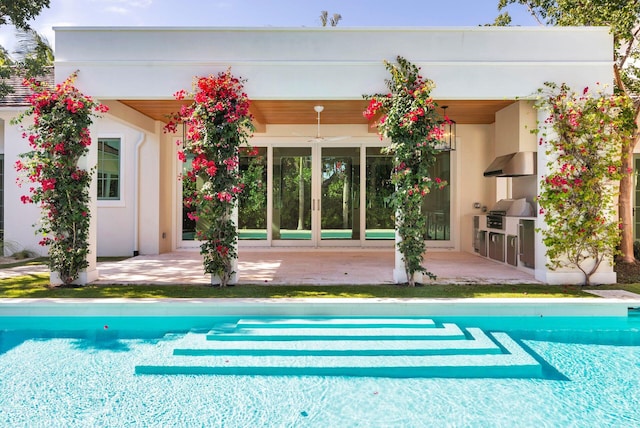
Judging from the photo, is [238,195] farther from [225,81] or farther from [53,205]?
[53,205]

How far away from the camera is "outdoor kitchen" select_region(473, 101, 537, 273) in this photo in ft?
28.1

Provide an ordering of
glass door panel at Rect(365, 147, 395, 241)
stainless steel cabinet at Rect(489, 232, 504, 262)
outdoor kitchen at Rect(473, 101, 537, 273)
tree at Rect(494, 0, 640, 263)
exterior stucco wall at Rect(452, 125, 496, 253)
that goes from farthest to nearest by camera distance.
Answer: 1. glass door panel at Rect(365, 147, 395, 241)
2. exterior stucco wall at Rect(452, 125, 496, 253)
3. stainless steel cabinet at Rect(489, 232, 504, 262)
4. outdoor kitchen at Rect(473, 101, 537, 273)
5. tree at Rect(494, 0, 640, 263)

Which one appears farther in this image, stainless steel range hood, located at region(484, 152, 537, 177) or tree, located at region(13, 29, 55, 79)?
tree, located at region(13, 29, 55, 79)

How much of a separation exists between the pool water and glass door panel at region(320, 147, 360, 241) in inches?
289

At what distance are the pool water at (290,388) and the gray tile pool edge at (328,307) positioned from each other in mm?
455

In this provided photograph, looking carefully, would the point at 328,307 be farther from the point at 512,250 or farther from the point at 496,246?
the point at 496,246

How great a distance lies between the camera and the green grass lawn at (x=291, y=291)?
6477mm

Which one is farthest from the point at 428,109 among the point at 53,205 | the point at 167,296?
the point at 53,205

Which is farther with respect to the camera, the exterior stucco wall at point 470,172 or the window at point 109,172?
the exterior stucco wall at point 470,172

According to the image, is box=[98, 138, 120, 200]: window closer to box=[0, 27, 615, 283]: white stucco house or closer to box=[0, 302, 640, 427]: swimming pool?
box=[0, 27, 615, 283]: white stucco house

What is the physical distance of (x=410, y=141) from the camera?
265 inches

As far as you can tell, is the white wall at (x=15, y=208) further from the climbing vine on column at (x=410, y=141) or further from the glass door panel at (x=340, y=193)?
the climbing vine on column at (x=410, y=141)

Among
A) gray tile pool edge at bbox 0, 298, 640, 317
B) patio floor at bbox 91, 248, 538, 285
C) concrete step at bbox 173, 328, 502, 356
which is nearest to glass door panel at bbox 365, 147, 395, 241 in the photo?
patio floor at bbox 91, 248, 538, 285

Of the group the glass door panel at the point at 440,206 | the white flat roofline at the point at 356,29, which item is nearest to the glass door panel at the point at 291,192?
the glass door panel at the point at 440,206
